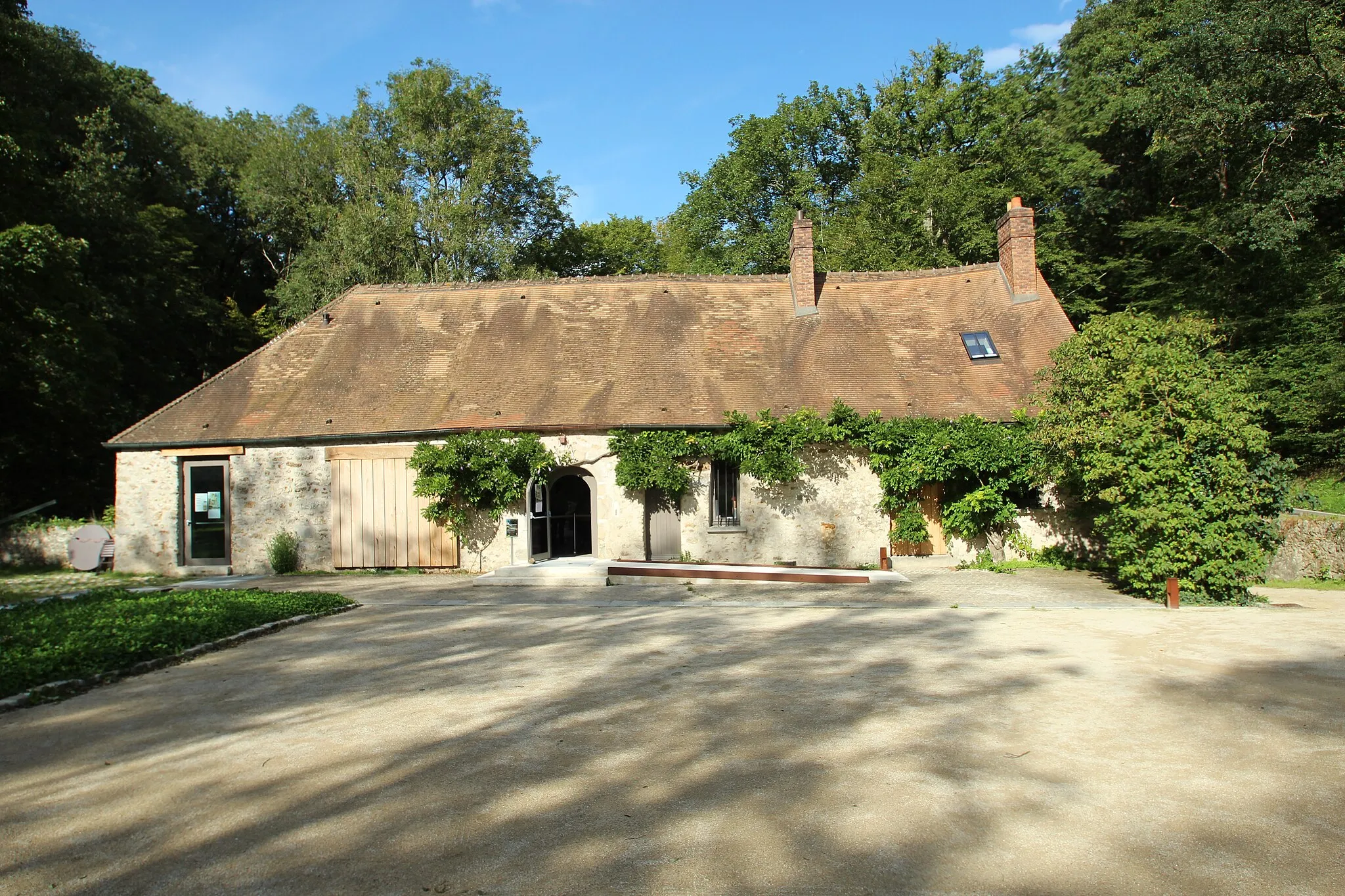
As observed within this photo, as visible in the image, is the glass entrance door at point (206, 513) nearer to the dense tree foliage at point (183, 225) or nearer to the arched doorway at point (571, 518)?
the dense tree foliage at point (183, 225)

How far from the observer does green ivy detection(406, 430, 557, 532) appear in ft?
53.1

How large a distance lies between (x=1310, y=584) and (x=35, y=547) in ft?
85.5

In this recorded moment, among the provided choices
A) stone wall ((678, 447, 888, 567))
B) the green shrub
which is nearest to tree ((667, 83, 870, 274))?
stone wall ((678, 447, 888, 567))

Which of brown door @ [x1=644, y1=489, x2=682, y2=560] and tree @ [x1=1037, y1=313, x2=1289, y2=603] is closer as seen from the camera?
tree @ [x1=1037, y1=313, x2=1289, y2=603]

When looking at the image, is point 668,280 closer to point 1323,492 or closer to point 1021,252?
point 1021,252

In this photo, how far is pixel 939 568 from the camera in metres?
16.2

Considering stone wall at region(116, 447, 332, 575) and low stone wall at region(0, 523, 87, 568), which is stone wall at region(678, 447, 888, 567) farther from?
low stone wall at region(0, 523, 87, 568)

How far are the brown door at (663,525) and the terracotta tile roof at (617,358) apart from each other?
1.61 metres

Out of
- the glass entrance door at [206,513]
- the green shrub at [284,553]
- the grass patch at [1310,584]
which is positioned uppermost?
the glass entrance door at [206,513]

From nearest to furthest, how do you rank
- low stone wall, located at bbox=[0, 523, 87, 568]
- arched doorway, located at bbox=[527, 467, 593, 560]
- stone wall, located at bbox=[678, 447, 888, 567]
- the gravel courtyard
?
1. the gravel courtyard
2. arched doorway, located at bbox=[527, 467, 593, 560]
3. stone wall, located at bbox=[678, 447, 888, 567]
4. low stone wall, located at bbox=[0, 523, 87, 568]

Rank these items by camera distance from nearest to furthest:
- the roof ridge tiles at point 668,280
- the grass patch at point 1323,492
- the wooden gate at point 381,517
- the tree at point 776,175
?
the wooden gate at point 381,517 < the grass patch at point 1323,492 < the roof ridge tiles at point 668,280 < the tree at point 776,175

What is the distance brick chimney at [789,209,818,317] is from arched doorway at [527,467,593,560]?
6941mm

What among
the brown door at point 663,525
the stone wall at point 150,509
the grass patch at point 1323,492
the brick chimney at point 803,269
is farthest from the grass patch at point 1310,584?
the stone wall at point 150,509

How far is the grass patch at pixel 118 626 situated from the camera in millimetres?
7465
